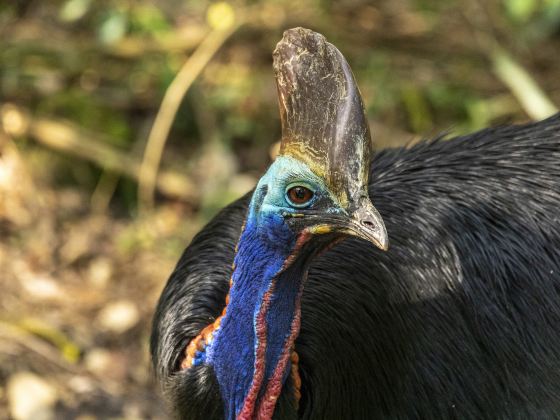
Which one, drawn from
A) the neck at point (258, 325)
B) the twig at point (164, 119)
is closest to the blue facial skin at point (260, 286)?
the neck at point (258, 325)

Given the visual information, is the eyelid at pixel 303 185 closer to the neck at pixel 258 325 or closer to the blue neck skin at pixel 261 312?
the blue neck skin at pixel 261 312

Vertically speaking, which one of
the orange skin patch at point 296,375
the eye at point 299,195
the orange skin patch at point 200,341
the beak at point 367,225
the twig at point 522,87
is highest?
the twig at point 522,87

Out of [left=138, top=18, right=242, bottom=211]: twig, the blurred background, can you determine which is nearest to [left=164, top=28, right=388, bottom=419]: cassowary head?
the blurred background

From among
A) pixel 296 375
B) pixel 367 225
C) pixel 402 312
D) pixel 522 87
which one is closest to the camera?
pixel 367 225

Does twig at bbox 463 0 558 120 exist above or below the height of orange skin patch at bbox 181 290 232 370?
above

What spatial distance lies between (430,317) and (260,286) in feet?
1.69

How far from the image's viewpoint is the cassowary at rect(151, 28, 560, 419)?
A: 91.0 inches

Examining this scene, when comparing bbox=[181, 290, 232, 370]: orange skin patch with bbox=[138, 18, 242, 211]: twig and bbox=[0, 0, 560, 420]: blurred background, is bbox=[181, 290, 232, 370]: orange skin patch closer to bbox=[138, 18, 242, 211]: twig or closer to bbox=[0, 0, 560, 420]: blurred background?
bbox=[0, 0, 560, 420]: blurred background

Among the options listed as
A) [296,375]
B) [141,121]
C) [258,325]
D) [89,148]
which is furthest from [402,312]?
[141,121]

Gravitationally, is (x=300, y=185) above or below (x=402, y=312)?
above

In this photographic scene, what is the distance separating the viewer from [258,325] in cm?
224

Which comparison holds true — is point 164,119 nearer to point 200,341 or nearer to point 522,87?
point 522,87

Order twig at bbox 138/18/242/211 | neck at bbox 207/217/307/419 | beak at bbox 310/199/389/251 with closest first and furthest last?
beak at bbox 310/199/389/251
neck at bbox 207/217/307/419
twig at bbox 138/18/242/211

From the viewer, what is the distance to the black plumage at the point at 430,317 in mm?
2459
